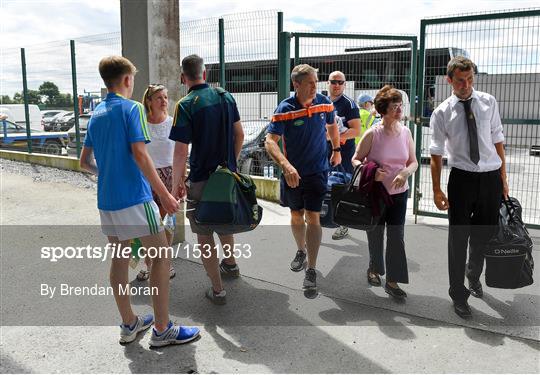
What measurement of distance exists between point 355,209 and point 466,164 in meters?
0.93

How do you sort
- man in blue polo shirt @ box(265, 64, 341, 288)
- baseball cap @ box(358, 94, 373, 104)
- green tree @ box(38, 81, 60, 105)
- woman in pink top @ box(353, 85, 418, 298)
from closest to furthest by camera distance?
woman in pink top @ box(353, 85, 418, 298) → man in blue polo shirt @ box(265, 64, 341, 288) → baseball cap @ box(358, 94, 373, 104) → green tree @ box(38, 81, 60, 105)

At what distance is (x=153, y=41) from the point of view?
5203 mm

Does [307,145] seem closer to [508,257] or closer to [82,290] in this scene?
[508,257]

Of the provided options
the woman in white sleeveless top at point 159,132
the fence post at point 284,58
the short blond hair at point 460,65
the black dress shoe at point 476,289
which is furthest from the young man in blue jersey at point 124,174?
the fence post at point 284,58

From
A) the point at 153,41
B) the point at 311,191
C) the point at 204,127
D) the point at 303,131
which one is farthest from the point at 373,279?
the point at 153,41

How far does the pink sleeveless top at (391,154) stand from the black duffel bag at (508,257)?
813 mm

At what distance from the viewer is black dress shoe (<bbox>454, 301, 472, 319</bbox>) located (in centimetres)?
366

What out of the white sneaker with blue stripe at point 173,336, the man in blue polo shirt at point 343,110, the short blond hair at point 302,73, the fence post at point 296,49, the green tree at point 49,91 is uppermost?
the fence post at point 296,49

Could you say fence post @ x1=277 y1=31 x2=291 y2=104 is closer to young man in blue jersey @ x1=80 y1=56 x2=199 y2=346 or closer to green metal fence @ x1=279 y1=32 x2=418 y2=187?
green metal fence @ x1=279 y1=32 x2=418 y2=187

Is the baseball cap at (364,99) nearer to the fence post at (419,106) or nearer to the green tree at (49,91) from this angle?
the fence post at (419,106)

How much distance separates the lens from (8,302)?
406cm

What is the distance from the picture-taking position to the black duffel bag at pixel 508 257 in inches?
144

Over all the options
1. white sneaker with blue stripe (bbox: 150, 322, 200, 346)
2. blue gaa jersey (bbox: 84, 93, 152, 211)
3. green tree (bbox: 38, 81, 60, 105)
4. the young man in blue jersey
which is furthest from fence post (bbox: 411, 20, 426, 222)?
green tree (bbox: 38, 81, 60, 105)

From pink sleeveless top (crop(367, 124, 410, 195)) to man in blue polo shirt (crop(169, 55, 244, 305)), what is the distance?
1150 millimetres
